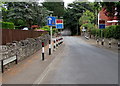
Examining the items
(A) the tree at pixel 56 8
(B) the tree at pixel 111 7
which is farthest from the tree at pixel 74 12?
(B) the tree at pixel 111 7

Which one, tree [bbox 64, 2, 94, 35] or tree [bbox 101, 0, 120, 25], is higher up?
tree [bbox 64, 2, 94, 35]

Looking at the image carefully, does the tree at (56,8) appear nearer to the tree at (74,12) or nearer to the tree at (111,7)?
the tree at (74,12)

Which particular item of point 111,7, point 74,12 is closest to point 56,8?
point 74,12

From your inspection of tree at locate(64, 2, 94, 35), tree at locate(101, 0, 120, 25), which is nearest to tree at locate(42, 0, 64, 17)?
tree at locate(64, 2, 94, 35)

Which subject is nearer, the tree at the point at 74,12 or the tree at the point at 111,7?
the tree at the point at 111,7

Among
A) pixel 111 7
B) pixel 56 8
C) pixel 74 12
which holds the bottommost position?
pixel 111 7

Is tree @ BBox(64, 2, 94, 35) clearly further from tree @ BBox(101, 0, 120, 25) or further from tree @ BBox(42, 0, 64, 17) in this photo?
tree @ BBox(101, 0, 120, 25)

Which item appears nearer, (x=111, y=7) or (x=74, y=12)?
(x=111, y=7)

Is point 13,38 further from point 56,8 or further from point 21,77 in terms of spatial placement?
point 56,8

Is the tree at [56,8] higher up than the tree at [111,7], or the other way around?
the tree at [56,8]

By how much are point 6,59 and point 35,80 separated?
2.11 metres

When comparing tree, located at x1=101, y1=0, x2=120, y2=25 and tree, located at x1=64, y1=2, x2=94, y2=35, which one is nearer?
tree, located at x1=101, y1=0, x2=120, y2=25

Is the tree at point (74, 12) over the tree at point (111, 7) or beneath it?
over

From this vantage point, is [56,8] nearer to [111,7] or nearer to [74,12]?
[74,12]
